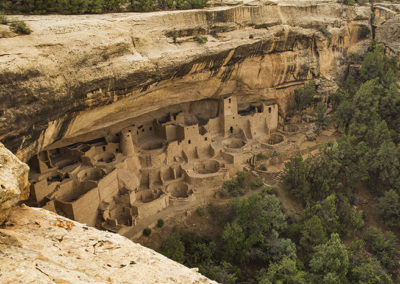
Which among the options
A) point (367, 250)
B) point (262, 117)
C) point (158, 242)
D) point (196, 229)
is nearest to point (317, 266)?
point (367, 250)

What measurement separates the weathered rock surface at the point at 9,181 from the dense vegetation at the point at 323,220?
1305 cm

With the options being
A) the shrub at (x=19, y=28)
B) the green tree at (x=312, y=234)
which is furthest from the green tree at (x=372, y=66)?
the shrub at (x=19, y=28)

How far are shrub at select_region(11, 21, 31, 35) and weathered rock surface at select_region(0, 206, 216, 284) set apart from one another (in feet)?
31.8

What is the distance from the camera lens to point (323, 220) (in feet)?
69.4

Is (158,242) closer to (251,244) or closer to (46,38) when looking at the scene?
(251,244)

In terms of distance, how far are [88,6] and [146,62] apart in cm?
521

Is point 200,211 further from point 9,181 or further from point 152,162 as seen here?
point 9,181

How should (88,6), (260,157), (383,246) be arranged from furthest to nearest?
1. (260,157)
2. (383,246)
3. (88,6)

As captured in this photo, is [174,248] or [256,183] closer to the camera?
[174,248]

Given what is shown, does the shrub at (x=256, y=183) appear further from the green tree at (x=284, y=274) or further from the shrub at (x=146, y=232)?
the shrub at (x=146, y=232)

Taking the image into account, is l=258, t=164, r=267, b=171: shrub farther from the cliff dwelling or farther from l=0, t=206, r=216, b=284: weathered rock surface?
l=0, t=206, r=216, b=284: weathered rock surface

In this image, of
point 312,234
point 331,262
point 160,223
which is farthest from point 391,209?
point 160,223

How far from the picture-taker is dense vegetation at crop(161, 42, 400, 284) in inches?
709

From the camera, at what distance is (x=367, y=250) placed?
21.2 metres
